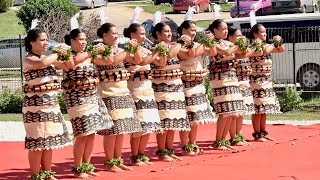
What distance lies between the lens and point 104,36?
941 cm

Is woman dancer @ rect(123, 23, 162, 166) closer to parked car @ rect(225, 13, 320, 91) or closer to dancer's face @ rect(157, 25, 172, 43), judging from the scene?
dancer's face @ rect(157, 25, 172, 43)

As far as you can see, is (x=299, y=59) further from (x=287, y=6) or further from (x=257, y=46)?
(x=287, y=6)

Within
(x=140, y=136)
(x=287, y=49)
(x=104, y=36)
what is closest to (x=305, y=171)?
(x=140, y=136)

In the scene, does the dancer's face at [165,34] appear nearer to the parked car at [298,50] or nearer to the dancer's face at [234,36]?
the dancer's face at [234,36]

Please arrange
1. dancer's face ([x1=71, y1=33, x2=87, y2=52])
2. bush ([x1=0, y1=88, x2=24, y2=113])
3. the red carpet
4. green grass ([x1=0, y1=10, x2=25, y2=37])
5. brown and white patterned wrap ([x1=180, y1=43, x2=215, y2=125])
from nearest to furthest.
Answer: the red carpet → dancer's face ([x1=71, y1=33, x2=87, y2=52]) → brown and white patterned wrap ([x1=180, y1=43, x2=215, y2=125]) → bush ([x1=0, y1=88, x2=24, y2=113]) → green grass ([x1=0, y1=10, x2=25, y2=37])

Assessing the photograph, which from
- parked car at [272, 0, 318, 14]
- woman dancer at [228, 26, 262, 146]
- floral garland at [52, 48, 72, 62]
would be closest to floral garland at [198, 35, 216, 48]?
woman dancer at [228, 26, 262, 146]

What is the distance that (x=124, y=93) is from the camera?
9.35 m

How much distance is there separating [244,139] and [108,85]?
278cm

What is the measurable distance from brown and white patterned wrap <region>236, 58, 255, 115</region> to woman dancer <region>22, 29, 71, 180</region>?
3218 mm

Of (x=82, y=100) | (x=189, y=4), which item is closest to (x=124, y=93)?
(x=82, y=100)

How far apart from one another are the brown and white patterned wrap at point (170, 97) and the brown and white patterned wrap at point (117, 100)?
698 mm

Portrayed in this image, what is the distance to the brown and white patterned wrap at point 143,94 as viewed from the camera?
31.5ft

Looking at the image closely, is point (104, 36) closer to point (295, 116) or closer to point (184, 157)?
A: point (184, 157)

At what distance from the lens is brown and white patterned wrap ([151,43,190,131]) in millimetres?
9945
